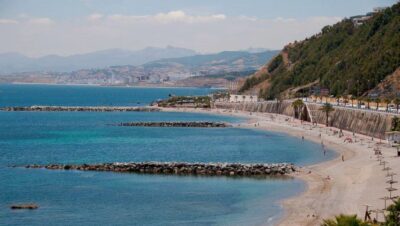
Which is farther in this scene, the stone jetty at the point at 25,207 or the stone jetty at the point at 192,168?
the stone jetty at the point at 192,168

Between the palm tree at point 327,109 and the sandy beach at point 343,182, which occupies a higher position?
the palm tree at point 327,109

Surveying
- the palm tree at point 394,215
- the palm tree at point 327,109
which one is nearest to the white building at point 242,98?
the palm tree at point 327,109

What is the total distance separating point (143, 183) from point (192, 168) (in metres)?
8.48

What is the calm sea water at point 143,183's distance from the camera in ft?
162

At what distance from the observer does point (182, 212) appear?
50.3 meters

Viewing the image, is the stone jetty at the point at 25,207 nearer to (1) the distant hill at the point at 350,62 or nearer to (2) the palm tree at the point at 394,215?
(2) the palm tree at the point at 394,215

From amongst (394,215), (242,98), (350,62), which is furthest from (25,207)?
(242,98)

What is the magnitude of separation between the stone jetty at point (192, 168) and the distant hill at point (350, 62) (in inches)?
2194

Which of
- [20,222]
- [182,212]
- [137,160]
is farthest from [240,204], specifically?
[137,160]

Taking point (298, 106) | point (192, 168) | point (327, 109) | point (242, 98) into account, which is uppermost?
point (327, 109)

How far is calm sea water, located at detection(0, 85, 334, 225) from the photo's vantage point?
4934 cm

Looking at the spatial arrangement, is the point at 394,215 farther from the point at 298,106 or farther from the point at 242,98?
the point at 242,98

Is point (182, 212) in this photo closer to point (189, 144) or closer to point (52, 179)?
point (52, 179)

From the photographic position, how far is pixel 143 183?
211 feet
